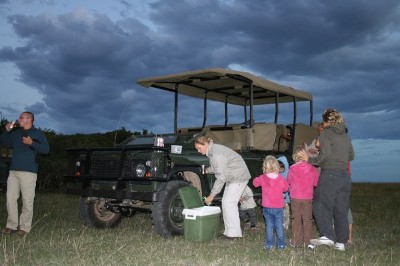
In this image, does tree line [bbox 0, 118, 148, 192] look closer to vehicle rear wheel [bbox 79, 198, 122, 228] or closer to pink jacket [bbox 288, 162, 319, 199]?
vehicle rear wheel [bbox 79, 198, 122, 228]

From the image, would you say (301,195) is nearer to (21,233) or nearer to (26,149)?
(21,233)

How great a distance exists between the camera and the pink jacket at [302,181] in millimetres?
7371

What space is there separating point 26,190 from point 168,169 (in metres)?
2.49

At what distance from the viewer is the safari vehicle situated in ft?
26.3

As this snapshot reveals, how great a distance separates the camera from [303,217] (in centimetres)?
743

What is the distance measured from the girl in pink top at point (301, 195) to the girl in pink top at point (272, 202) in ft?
0.75

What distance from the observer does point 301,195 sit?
290 inches

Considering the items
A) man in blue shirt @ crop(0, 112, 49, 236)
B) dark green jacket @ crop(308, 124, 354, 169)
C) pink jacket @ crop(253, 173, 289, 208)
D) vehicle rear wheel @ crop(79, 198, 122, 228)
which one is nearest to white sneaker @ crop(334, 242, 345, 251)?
pink jacket @ crop(253, 173, 289, 208)

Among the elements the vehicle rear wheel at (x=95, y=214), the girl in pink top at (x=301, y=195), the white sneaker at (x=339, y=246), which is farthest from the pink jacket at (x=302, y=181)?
the vehicle rear wheel at (x=95, y=214)

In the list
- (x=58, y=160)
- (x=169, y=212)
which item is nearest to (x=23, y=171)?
(x=169, y=212)

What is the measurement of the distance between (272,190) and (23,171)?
425cm

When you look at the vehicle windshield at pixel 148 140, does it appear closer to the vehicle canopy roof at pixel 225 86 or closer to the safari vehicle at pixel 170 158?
the safari vehicle at pixel 170 158

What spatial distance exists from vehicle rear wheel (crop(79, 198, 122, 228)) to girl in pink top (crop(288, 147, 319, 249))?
3.64m

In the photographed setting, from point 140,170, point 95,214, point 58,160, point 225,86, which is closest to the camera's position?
point 140,170
